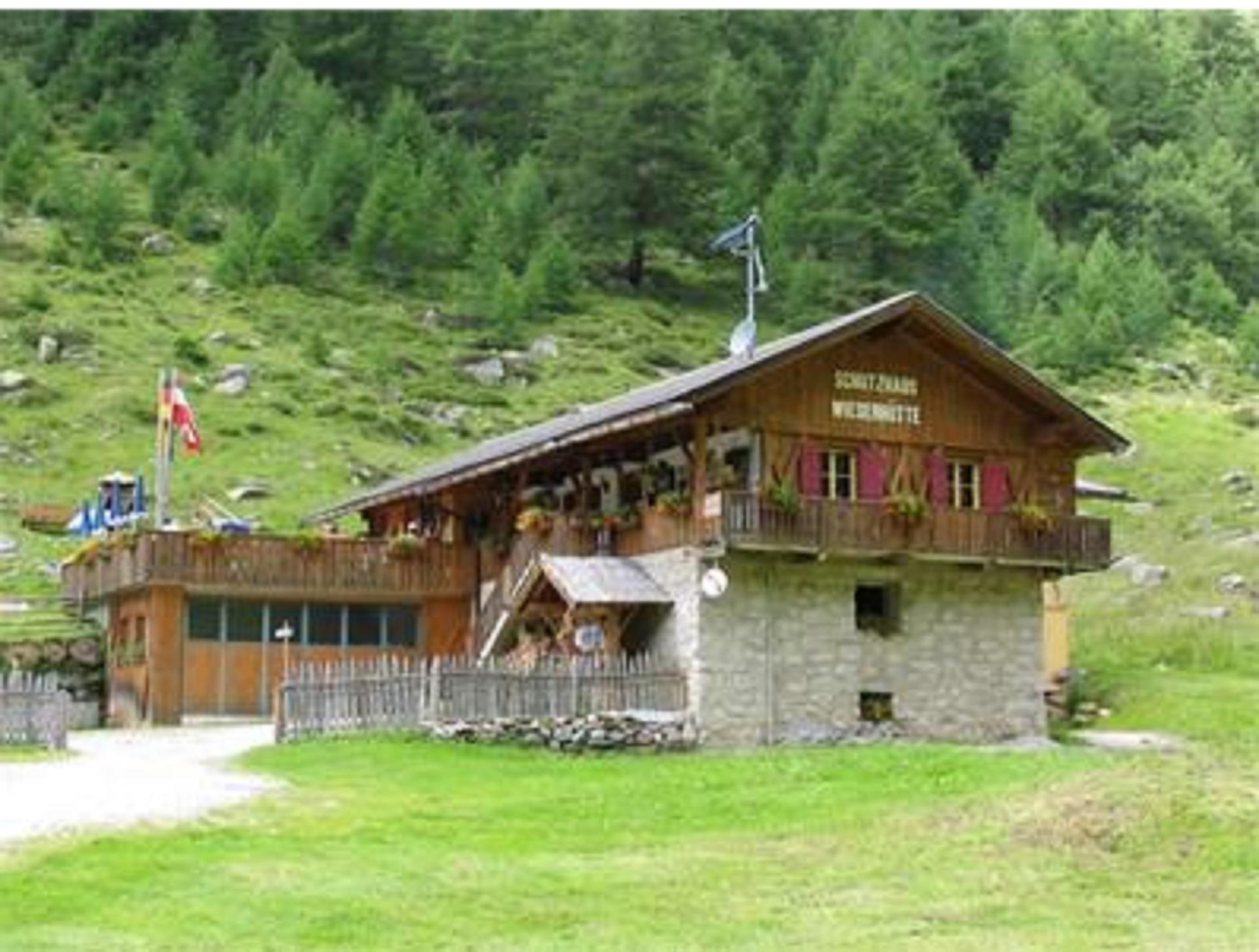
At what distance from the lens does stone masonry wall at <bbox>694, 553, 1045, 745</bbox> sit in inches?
1412

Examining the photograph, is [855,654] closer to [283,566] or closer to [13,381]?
[283,566]

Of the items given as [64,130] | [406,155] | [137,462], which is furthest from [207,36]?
[137,462]

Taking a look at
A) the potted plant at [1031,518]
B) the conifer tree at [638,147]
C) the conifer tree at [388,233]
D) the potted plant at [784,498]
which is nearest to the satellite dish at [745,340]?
the potted plant at [784,498]

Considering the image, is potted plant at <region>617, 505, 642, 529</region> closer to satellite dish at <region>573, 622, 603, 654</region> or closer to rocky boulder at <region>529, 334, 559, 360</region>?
satellite dish at <region>573, 622, 603, 654</region>

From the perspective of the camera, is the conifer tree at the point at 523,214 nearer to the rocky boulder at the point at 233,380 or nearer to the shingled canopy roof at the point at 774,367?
the rocky boulder at the point at 233,380

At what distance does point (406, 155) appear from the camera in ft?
309

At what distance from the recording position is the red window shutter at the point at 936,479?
38375mm

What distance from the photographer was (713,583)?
3562 centimetres

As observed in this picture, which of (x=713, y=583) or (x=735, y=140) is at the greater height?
(x=735, y=140)

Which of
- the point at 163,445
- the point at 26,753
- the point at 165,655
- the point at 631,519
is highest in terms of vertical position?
the point at 163,445

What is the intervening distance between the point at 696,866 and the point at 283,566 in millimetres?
24872

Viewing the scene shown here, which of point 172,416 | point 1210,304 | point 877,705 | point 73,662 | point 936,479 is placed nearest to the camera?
point 877,705

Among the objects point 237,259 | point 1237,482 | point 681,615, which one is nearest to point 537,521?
point 681,615

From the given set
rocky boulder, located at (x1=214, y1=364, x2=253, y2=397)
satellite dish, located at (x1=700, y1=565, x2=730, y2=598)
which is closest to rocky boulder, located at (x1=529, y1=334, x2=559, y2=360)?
rocky boulder, located at (x1=214, y1=364, x2=253, y2=397)
